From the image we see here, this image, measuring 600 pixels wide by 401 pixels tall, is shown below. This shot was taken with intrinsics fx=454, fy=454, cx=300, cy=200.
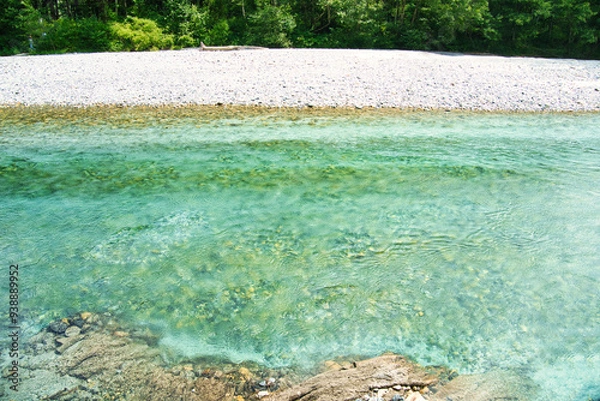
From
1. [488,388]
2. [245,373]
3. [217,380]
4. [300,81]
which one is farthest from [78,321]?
[300,81]

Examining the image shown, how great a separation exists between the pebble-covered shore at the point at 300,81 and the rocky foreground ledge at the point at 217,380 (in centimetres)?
907

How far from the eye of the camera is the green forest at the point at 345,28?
2003cm

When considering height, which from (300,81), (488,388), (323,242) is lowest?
(488,388)

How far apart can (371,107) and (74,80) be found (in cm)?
890

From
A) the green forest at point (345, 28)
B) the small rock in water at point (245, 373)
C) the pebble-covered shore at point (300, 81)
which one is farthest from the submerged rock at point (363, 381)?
the green forest at point (345, 28)

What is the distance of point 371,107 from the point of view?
1176 centimetres

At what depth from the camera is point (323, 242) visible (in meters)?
5.56

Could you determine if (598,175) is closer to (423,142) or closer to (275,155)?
(423,142)

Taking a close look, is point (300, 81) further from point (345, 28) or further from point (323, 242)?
point (345, 28)

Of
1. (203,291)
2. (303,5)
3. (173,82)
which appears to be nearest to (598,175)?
(203,291)

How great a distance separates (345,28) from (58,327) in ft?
70.5

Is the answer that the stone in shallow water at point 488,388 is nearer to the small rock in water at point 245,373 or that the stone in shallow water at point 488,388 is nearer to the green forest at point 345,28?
the small rock in water at point 245,373

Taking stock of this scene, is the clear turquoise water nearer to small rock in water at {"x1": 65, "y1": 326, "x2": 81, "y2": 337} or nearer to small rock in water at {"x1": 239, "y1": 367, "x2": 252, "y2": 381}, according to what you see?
small rock in water at {"x1": 239, "y1": 367, "x2": 252, "y2": 381}

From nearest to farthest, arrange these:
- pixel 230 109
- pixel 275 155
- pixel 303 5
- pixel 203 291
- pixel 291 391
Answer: pixel 291 391 → pixel 203 291 → pixel 275 155 → pixel 230 109 → pixel 303 5
